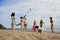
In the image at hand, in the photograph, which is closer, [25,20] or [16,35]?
[16,35]

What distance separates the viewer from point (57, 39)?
23.7 metres

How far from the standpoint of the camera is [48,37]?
23766 millimetres

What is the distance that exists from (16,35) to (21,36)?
1.64 feet

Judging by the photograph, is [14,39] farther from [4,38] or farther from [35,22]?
[35,22]

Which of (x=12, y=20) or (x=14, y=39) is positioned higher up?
(x=12, y=20)

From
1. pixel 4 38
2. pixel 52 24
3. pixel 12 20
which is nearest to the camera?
pixel 4 38

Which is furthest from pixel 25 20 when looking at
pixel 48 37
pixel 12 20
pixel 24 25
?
pixel 48 37

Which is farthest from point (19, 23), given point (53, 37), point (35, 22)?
point (53, 37)

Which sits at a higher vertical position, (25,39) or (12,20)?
(12,20)

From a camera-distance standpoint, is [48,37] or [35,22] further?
[35,22]

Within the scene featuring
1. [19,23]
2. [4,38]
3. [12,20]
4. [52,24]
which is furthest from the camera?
[52,24]

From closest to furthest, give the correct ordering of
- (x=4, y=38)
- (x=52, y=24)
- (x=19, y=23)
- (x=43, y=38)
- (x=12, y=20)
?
(x=4, y=38) < (x=43, y=38) < (x=12, y=20) < (x=19, y=23) < (x=52, y=24)

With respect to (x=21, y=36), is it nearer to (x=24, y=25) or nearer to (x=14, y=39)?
(x=14, y=39)

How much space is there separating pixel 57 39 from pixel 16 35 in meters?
4.68
